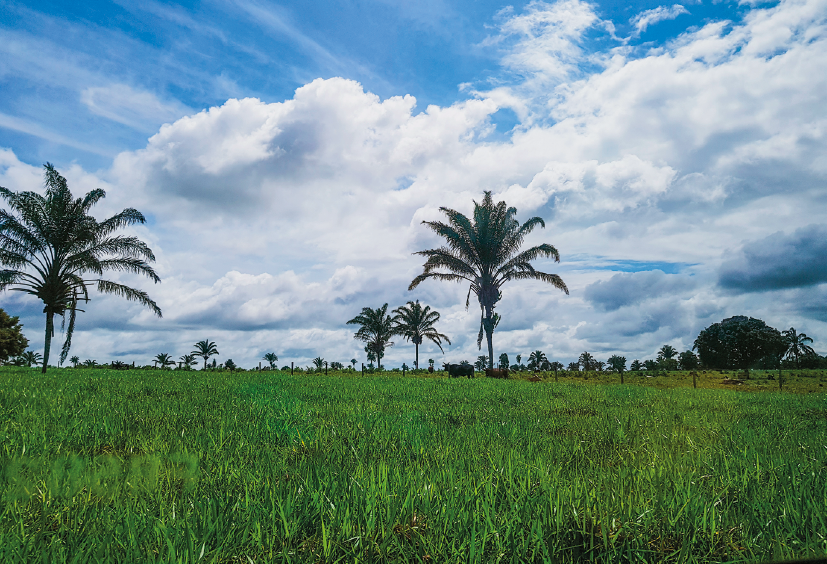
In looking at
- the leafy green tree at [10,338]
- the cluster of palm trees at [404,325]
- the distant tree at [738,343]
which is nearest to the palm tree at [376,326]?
the cluster of palm trees at [404,325]

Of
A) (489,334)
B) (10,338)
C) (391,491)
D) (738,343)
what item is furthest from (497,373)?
(738,343)

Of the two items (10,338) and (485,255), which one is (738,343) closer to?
(485,255)

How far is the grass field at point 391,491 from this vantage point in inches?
77.3

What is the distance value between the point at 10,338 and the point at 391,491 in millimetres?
51157

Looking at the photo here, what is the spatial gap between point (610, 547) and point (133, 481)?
2.80 m

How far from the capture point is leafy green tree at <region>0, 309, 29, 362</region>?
39.1 meters

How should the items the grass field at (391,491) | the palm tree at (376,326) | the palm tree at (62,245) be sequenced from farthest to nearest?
the palm tree at (376,326), the palm tree at (62,245), the grass field at (391,491)

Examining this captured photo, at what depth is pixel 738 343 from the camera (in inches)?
2997

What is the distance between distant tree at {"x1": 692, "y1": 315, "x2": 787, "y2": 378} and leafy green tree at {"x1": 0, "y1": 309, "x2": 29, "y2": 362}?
93.9m

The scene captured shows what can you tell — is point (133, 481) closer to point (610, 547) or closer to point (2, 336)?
point (610, 547)

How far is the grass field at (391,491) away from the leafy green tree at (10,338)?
4621cm

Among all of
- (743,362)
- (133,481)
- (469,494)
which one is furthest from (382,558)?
(743,362)

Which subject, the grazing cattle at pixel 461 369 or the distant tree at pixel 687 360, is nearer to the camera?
the grazing cattle at pixel 461 369

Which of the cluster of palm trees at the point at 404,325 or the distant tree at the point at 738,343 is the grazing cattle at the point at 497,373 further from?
the distant tree at the point at 738,343
